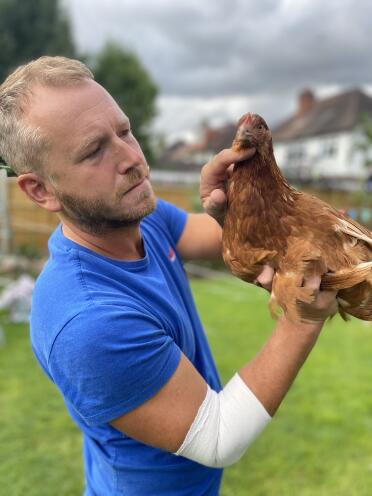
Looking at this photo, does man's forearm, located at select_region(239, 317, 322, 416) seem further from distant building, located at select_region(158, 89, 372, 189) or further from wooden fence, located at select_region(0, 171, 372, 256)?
distant building, located at select_region(158, 89, 372, 189)

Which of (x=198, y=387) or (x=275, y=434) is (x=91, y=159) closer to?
(x=198, y=387)

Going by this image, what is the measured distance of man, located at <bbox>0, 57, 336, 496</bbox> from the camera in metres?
1.16

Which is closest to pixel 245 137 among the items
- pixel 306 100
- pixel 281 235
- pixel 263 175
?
pixel 263 175

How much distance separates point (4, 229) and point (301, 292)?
367 inches

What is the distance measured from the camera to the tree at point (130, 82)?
94.4 feet

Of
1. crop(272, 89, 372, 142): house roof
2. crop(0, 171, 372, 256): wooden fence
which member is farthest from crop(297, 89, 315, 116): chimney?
crop(0, 171, 372, 256): wooden fence

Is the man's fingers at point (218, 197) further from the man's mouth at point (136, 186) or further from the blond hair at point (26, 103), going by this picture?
the blond hair at point (26, 103)

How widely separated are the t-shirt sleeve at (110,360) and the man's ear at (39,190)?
394mm

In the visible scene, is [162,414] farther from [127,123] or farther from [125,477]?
[127,123]

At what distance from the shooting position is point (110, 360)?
1.14 metres

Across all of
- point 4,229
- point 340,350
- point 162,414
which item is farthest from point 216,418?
point 4,229

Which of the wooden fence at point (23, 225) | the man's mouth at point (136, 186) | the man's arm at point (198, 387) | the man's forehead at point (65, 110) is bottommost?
the wooden fence at point (23, 225)

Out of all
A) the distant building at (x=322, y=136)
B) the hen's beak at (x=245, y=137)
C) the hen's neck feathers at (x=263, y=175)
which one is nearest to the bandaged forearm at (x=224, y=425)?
the hen's neck feathers at (x=263, y=175)

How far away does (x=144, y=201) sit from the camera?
136cm
